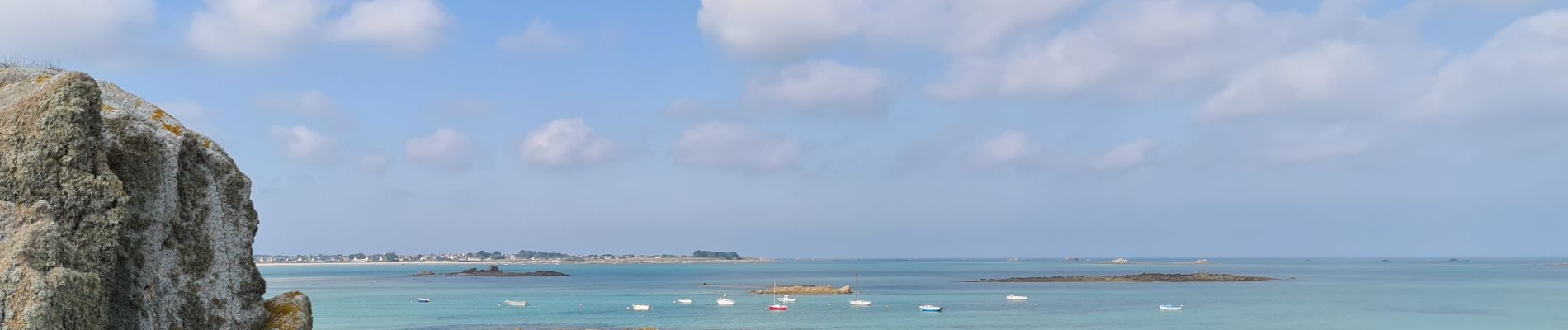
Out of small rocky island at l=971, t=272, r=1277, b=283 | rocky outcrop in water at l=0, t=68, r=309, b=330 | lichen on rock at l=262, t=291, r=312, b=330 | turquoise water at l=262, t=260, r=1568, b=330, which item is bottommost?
turquoise water at l=262, t=260, r=1568, b=330

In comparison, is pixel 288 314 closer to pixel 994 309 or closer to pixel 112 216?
pixel 112 216

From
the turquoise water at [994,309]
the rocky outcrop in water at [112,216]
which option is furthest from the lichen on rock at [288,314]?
the turquoise water at [994,309]

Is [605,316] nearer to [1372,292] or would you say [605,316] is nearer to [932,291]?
[932,291]

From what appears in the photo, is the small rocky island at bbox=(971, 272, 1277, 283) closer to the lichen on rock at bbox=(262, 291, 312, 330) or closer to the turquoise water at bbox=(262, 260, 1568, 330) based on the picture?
the turquoise water at bbox=(262, 260, 1568, 330)

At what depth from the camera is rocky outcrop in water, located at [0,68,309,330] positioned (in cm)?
705

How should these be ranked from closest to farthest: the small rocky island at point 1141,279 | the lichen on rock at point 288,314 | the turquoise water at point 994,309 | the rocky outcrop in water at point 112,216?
the rocky outcrop in water at point 112,216 < the lichen on rock at point 288,314 < the turquoise water at point 994,309 < the small rocky island at point 1141,279

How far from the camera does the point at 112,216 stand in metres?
7.52

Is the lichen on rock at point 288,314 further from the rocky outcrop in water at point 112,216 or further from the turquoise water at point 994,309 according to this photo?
the turquoise water at point 994,309

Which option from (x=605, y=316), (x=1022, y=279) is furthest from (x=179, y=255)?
(x=1022, y=279)

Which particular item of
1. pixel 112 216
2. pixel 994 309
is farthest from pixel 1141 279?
pixel 112 216

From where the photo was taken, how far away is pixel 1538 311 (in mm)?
69750

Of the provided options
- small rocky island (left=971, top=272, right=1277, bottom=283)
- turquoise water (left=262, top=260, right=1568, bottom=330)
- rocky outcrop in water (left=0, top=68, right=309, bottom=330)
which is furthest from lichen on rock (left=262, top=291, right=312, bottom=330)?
small rocky island (left=971, top=272, right=1277, bottom=283)

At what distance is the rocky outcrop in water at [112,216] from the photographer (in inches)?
278

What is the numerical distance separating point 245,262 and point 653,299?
3186 inches
